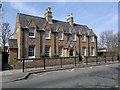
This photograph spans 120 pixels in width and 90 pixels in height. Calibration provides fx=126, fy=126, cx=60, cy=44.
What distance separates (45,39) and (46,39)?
212mm

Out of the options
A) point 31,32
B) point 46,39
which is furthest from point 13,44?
point 46,39

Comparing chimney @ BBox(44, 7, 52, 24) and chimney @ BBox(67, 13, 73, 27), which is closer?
chimney @ BBox(44, 7, 52, 24)

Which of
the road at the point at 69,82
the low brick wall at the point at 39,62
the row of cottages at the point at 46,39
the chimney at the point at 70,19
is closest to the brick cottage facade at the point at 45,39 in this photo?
the row of cottages at the point at 46,39

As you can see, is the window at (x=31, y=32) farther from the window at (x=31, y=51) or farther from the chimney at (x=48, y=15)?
the chimney at (x=48, y=15)

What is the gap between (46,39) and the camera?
2450 cm

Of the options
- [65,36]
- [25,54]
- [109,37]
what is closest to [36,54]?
[25,54]

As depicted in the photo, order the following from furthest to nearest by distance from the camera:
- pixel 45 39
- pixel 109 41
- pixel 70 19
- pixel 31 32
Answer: pixel 109 41 < pixel 70 19 < pixel 45 39 < pixel 31 32

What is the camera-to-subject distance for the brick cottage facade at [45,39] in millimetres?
21828

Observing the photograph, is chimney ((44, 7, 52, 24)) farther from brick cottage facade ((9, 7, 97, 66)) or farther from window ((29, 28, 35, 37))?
window ((29, 28, 35, 37))

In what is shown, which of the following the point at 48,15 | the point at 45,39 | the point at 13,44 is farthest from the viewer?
the point at 48,15

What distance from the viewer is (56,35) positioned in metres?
25.8

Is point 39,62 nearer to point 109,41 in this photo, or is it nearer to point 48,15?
point 48,15

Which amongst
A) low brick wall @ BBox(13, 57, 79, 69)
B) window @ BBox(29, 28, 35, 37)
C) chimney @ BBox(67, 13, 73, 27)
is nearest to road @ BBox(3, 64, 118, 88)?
low brick wall @ BBox(13, 57, 79, 69)

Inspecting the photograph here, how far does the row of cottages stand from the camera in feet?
72.2
